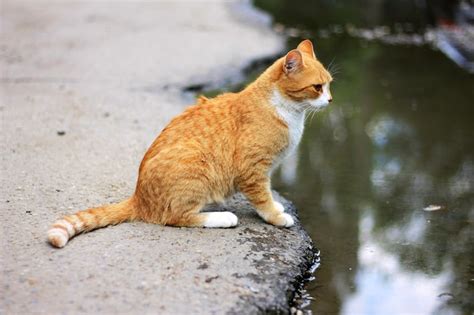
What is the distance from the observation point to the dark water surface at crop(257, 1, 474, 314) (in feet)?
12.3

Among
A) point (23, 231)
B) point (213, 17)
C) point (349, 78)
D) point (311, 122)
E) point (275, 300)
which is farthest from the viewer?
point (213, 17)

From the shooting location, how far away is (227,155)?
399 cm

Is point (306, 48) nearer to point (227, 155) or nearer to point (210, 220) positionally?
point (227, 155)

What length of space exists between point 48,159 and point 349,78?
15.2 ft

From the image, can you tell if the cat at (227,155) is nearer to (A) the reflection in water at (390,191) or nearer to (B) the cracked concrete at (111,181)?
(B) the cracked concrete at (111,181)

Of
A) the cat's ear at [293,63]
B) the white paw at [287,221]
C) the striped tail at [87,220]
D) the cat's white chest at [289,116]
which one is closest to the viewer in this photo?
the striped tail at [87,220]

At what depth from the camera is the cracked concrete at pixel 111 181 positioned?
318 cm

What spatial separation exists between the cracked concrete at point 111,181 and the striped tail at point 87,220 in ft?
0.18

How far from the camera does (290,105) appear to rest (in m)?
4.00

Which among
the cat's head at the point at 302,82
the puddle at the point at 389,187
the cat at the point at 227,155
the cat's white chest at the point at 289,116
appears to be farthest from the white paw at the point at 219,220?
the cat's head at the point at 302,82

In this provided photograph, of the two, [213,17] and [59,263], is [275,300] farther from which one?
[213,17]

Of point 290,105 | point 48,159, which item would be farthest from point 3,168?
point 290,105

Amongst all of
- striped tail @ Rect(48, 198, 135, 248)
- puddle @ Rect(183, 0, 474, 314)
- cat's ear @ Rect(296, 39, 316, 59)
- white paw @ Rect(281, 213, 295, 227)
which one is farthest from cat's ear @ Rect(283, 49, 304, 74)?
striped tail @ Rect(48, 198, 135, 248)

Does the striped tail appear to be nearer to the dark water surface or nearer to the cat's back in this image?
the cat's back
